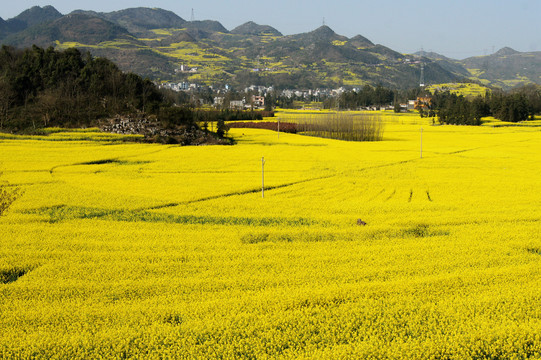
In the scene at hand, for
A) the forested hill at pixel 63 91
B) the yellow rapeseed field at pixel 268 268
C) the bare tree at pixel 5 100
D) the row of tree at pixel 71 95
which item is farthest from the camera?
the forested hill at pixel 63 91

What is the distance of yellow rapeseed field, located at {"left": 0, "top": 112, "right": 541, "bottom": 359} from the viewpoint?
916cm

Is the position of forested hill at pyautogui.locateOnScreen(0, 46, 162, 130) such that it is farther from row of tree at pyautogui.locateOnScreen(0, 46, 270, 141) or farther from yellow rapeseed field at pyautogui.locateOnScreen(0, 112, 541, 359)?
yellow rapeseed field at pyautogui.locateOnScreen(0, 112, 541, 359)

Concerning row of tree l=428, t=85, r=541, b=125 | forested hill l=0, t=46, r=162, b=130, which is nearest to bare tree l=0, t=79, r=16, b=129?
forested hill l=0, t=46, r=162, b=130

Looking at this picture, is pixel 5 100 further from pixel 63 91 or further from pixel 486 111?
pixel 486 111

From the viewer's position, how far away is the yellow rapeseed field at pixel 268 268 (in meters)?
9.16

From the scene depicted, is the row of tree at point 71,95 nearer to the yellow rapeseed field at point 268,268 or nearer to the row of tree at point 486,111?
the yellow rapeseed field at point 268,268

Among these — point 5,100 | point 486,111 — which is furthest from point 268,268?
point 486,111

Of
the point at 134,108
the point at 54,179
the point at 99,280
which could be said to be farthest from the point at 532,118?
the point at 99,280

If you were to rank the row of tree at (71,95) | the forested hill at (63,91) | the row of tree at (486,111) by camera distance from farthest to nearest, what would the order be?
the row of tree at (486,111) < the forested hill at (63,91) < the row of tree at (71,95)

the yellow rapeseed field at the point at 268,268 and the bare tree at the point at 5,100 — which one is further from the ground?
the bare tree at the point at 5,100

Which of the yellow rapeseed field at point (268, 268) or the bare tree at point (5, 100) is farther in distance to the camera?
the bare tree at point (5, 100)

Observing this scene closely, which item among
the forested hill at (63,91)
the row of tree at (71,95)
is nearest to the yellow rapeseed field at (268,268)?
the row of tree at (71,95)

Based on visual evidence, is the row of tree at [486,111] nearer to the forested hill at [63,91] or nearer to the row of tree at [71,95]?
the row of tree at [71,95]

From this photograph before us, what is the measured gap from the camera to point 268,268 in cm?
1321
